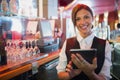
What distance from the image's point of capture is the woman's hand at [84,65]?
1.55 meters

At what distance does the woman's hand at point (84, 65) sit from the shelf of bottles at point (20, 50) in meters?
0.74

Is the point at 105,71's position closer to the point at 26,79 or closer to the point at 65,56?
the point at 65,56

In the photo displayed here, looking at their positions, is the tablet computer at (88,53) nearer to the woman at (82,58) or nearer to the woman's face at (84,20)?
the woman at (82,58)

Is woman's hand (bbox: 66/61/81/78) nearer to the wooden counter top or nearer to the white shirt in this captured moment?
the white shirt

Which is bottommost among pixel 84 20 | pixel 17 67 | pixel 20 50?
pixel 17 67

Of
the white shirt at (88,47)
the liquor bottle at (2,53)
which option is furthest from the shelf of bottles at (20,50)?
the white shirt at (88,47)

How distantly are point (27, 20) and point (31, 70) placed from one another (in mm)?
1045

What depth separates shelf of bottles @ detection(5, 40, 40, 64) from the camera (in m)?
2.11

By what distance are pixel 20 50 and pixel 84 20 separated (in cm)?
92

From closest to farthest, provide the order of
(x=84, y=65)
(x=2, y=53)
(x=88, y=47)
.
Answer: (x=84, y=65)
(x=88, y=47)
(x=2, y=53)

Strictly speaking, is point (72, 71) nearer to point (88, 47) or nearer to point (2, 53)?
point (88, 47)

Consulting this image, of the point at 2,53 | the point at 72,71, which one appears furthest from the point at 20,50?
the point at 72,71

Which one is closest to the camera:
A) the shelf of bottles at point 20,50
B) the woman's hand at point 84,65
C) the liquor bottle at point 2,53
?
the woman's hand at point 84,65

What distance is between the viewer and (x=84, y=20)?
1621 mm
